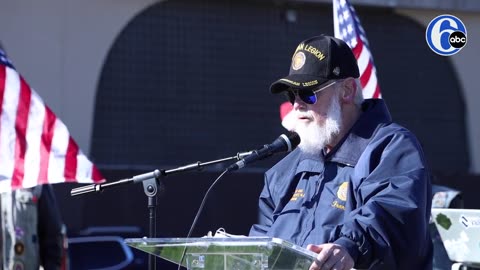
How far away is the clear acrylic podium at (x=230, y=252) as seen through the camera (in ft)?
12.1

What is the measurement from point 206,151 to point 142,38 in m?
1.72

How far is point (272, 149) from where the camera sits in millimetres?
4473

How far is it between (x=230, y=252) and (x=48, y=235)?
120 inches

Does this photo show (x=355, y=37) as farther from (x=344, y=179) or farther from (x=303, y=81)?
(x=344, y=179)

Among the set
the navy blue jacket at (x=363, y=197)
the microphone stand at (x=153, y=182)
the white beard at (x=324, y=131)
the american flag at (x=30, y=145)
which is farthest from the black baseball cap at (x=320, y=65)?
the american flag at (x=30, y=145)

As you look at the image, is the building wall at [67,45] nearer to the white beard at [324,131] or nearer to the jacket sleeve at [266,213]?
the jacket sleeve at [266,213]

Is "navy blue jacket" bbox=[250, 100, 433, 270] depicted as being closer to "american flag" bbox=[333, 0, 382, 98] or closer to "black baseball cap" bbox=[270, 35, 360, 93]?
"black baseball cap" bbox=[270, 35, 360, 93]

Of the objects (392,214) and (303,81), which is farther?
(303,81)

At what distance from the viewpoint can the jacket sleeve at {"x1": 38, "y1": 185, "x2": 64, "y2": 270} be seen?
6.58 meters

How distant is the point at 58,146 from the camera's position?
5.85m

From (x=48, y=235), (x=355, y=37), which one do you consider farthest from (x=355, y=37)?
(x=48, y=235)

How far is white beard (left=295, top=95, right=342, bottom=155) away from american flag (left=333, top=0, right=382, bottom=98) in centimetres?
352

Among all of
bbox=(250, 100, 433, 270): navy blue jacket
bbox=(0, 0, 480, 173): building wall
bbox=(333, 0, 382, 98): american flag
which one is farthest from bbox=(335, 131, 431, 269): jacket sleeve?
bbox=(0, 0, 480, 173): building wall
